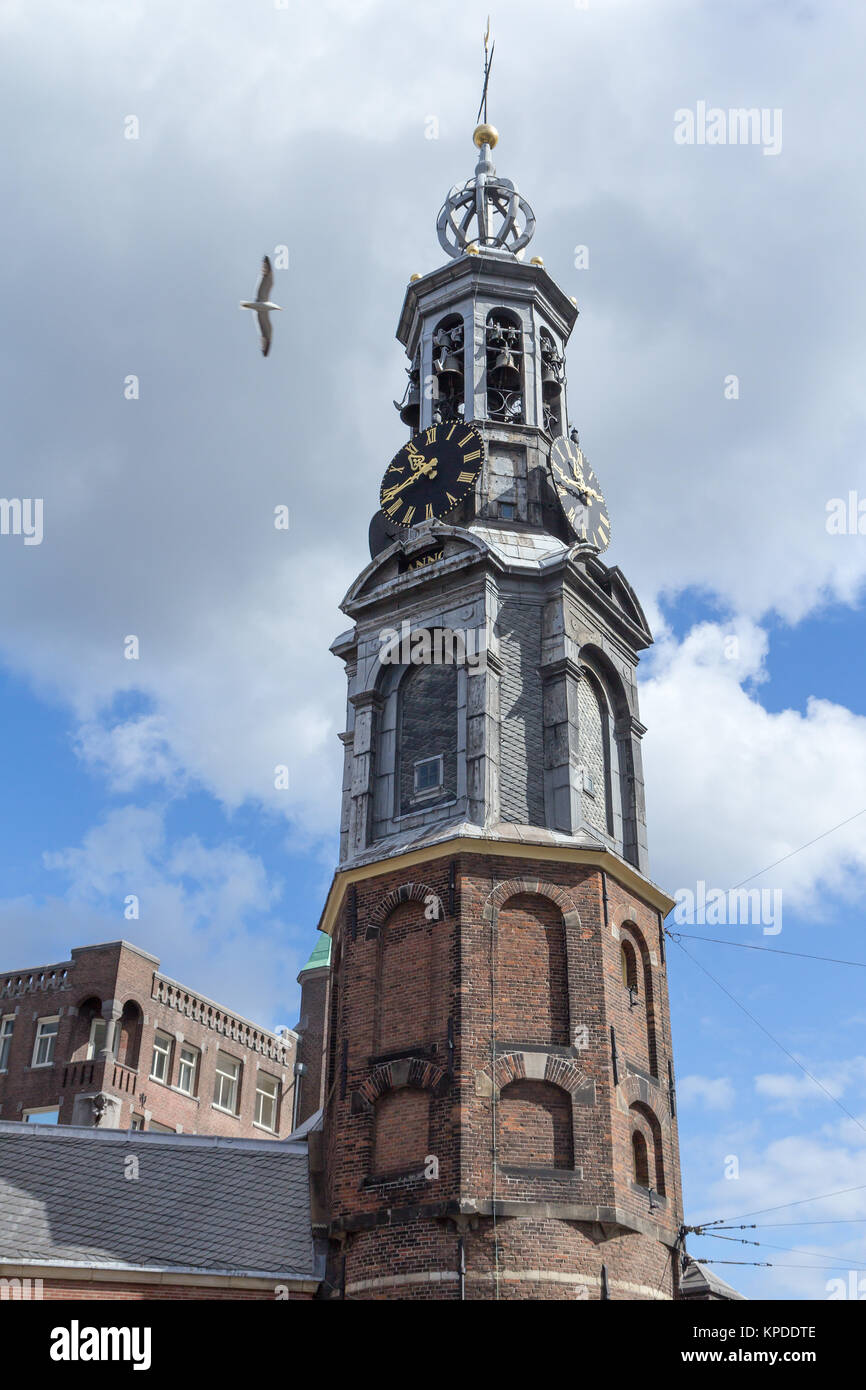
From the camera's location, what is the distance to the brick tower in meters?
28.0

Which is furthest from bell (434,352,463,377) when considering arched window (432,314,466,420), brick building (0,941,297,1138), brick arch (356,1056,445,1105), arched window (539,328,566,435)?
brick building (0,941,297,1138)

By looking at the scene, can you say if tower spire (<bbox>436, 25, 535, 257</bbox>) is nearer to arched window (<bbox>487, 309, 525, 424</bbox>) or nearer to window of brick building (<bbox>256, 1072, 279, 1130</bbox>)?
arched window (<bbox>487, 309, 525, 424</bbox>)

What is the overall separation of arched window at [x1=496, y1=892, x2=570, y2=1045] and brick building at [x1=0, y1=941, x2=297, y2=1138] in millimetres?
22478

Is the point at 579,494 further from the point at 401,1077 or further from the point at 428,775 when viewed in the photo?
the point at 401,1077

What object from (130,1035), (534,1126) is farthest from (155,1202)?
(130,1035)

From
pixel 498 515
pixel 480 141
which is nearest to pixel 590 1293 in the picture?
pixel 498 515

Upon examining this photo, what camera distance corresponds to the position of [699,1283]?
100ft

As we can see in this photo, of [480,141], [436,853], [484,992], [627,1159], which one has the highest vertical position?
[480,141]

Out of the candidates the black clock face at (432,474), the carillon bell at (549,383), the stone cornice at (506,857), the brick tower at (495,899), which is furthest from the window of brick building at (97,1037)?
the carillon bell at (549,383)

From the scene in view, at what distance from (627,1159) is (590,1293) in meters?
2.98

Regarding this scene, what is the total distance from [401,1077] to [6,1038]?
27.8 meters

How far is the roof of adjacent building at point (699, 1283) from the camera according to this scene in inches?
1196
